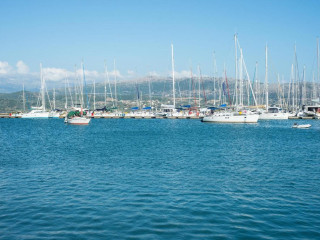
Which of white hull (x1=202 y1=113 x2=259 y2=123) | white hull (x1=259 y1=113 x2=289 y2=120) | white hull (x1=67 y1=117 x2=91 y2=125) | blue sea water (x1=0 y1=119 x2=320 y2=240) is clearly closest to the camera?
blue sea water (x1=0 y1=119 x2=320 y2=240)

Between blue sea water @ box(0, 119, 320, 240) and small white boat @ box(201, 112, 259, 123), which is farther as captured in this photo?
small white boat @ box(201, 112, 259, 123)

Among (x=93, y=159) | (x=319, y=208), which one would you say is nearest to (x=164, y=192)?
(x=319, y=208)

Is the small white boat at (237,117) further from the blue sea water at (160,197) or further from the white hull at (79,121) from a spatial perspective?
the blue sea water at (160,197)

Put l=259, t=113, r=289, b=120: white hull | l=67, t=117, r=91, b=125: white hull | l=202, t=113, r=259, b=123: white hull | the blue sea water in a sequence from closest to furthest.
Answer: the blue sea water, l=202, t=113, r=259, b=123: white hull, l=67, t=117, r=91, b=125: white hull, l=259, t=113, r=289, b=120: white hull

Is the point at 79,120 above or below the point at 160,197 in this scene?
above

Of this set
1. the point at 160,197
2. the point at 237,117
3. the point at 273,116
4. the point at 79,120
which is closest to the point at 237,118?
the point at 237,117

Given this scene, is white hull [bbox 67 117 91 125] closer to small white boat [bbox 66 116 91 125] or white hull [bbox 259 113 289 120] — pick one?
small white boat [bbox 66 116 91 125]

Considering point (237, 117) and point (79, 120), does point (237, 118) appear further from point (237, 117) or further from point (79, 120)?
point (79, 120)

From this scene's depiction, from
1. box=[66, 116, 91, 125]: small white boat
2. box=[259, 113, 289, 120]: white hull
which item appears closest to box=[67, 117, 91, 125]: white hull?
box=[66, 116, 91, 125]: small white boat

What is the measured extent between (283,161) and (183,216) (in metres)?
18.9

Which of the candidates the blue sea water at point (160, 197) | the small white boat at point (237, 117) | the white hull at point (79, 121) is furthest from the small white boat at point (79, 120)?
the blue sea water at point (160, 197)

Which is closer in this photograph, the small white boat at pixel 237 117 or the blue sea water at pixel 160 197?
the blue sea water at pixel 160 197

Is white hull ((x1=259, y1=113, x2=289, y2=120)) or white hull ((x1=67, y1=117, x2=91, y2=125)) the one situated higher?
white hull ((x1=67, y1=117, x2=91, y2=125))

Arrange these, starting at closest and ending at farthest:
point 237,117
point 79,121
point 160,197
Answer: point 160,197
point 237,117
point 79,121
